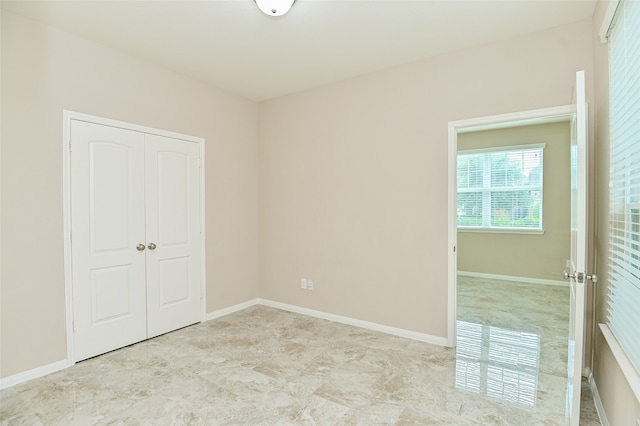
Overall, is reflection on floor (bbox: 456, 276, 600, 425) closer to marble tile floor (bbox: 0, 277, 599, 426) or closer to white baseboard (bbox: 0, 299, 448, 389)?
marble tile floor (bbox: 0, 277, 599, 426)

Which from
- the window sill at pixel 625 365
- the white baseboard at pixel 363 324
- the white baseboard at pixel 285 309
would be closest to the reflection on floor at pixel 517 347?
the white baseboard at pixel 363 324

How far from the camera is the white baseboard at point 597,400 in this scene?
200 cm

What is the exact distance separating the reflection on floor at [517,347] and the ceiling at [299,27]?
278 cm

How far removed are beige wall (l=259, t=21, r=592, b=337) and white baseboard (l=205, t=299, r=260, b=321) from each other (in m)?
0.20

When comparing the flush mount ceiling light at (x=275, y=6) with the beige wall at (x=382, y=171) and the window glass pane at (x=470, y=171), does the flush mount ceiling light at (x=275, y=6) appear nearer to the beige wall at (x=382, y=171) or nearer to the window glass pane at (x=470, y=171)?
the beige wall at (x=382, y=171)

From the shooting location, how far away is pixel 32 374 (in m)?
2.56

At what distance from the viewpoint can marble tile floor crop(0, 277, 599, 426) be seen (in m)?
2.11

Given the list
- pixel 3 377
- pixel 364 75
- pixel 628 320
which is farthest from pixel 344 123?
pixel 3 377

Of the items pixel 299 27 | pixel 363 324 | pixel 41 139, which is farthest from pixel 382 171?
pixel 41 139

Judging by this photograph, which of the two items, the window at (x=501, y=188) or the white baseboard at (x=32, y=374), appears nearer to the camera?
the white baseboard at (x=32, y=374)

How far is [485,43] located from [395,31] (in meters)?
0.86

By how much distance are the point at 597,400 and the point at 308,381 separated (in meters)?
1.95

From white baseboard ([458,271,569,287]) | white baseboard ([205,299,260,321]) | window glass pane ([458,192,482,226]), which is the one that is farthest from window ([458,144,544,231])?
white baseboard ([205,299,260,321])

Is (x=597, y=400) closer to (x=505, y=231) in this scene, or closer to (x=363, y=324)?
(x=363, y=324)
